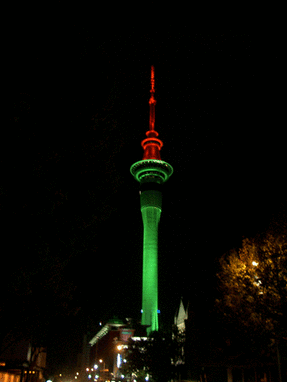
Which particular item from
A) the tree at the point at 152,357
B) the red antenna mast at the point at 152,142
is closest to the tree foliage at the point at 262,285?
the tree at the point at 152,357

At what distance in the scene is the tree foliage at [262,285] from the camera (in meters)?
18.3

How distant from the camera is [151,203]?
75688 millimetres

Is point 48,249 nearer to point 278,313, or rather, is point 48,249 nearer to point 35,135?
point 35,135

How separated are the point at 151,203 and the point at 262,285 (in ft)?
187

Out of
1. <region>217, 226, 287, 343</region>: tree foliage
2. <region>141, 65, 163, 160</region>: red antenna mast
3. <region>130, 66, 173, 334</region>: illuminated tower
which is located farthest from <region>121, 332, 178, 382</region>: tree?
<region>141, 65, 163, 160</region>: red antenna mast

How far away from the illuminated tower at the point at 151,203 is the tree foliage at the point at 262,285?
44.4m

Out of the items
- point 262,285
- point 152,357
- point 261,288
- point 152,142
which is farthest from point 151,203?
point 262,285

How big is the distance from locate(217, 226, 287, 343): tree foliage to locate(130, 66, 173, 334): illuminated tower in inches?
1749

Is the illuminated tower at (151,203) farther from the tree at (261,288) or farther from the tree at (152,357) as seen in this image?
the tree at (261,288)

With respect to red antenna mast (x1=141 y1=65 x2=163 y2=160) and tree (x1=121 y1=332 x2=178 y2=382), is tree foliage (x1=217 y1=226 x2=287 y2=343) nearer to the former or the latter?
tree (x1=121 y1=332 x2=178 y2=382)

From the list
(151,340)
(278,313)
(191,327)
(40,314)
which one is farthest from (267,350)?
(191,327)

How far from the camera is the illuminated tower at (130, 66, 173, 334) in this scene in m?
66.6

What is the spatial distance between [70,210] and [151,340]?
25045 mm

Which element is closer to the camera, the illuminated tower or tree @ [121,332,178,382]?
tree @ [121,332,178,382]
